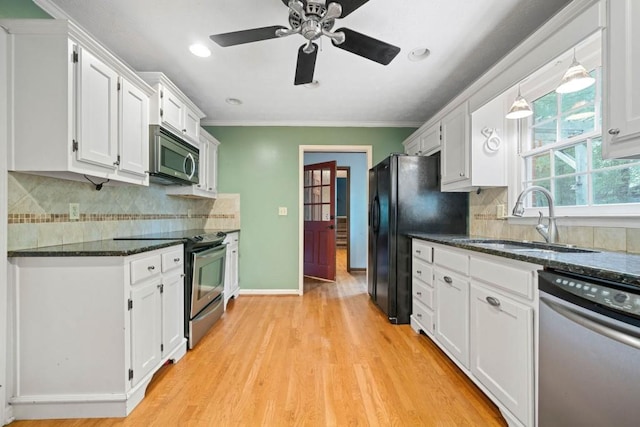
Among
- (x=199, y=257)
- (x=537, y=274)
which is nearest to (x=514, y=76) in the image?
(x=537, y=274)

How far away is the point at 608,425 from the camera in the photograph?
0.87 meters

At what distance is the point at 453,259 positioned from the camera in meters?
1.93

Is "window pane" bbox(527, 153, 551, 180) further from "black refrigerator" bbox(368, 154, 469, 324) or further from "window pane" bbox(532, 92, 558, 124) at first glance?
"black refrigerator" bbox(368, 154, 469, 324)

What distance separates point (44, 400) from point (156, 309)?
616 millimetres

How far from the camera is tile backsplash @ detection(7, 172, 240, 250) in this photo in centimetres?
147

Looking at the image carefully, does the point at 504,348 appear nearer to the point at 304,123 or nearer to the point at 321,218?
the point at 304,123

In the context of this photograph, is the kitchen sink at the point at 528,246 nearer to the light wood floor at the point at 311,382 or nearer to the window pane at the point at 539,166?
the window pane at the point at 539,166

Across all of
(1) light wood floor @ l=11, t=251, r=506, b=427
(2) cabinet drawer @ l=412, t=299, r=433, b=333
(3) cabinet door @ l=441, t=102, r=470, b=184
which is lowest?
(1) light wood floor @ l=11, t=251, r=506, b=427

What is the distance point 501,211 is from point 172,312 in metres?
2.74

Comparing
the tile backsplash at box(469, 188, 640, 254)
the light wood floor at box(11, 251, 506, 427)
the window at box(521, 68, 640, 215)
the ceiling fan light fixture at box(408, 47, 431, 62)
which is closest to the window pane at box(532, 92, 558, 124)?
the window at box(521, 68, 640, 215)

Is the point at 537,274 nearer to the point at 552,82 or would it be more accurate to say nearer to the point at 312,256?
the point at 552,82

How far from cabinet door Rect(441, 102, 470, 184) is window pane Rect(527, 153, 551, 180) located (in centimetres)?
48

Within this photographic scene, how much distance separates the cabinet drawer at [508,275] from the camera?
4.09ft

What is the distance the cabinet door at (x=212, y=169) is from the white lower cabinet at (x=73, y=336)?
1.99m
